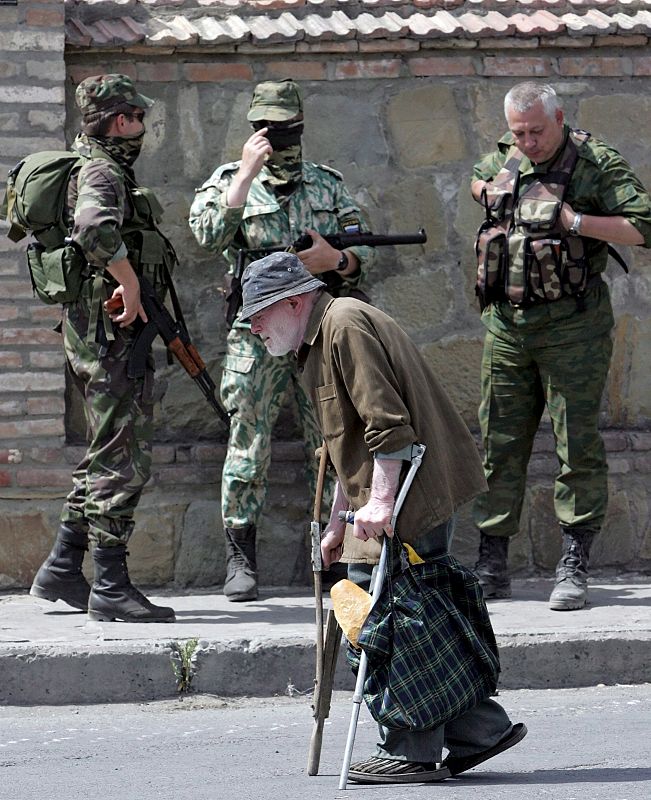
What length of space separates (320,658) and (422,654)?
1.08 feet

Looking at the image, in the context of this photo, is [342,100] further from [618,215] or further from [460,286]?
[618,215]

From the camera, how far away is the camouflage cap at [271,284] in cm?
466

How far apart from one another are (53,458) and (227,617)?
117cm

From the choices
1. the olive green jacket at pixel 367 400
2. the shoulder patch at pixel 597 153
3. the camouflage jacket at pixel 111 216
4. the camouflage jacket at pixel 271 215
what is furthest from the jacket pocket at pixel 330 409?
the shoulder patch at pixel 597 153

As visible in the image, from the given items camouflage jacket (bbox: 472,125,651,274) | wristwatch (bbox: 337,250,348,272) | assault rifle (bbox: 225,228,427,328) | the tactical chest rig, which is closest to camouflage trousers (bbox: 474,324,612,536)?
the tactical chest rig

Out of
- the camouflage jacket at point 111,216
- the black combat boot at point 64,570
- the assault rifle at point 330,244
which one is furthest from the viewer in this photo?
the assault rifle at point 330,244

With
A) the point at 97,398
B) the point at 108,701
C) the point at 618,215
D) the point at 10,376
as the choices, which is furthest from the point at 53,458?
the point at 618,215

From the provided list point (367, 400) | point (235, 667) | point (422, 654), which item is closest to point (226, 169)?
point (235, 667)

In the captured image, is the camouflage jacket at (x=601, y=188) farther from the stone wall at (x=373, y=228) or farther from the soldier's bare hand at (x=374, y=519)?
the soldier's bare hand at (x=374, y=519)

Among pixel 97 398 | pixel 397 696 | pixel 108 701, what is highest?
pixel 97 398

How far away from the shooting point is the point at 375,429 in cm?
455

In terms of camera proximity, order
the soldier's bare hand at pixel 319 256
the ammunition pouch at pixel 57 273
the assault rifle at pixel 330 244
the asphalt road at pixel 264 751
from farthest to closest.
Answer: the assault rifle at pixel 330 244
the soldier's bare hand at pixel 319 256
the ammunition pouch at pixel 57 273
the asphalt road at pixel 264 751

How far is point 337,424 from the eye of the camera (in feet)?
15.4

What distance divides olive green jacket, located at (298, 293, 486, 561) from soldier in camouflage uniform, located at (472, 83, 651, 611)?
6.69ft
